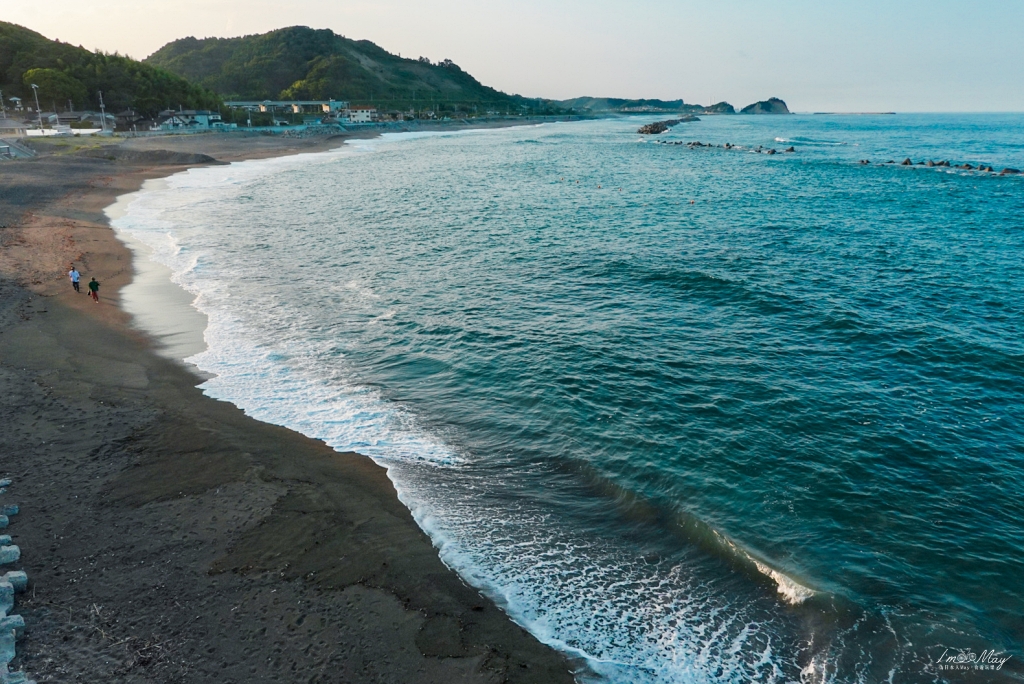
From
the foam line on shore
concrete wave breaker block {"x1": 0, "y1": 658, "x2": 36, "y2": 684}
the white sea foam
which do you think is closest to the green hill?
the foam line on shore

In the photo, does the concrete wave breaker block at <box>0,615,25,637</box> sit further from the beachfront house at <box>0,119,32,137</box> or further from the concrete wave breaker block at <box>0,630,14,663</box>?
the beachfront house at <box>0,119,32,137</box>

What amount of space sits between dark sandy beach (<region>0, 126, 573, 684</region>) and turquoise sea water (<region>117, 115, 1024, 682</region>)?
1.12 meters

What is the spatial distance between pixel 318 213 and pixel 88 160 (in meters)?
44.3

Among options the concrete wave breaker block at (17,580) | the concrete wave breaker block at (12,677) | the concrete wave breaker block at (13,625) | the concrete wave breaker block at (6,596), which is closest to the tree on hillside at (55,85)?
the concrete wave breaker block at (17,580)

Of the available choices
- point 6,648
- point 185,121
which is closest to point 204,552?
point 6,648

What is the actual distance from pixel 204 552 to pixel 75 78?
168530 mm

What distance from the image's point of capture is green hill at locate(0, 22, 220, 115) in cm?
13238

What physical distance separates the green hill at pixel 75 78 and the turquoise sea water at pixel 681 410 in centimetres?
12376

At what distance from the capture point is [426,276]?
3503 centimetres

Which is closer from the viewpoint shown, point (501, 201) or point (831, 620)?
point (831, 620)

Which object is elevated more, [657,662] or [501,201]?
[501,201]

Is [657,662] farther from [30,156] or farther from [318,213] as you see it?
[30,156]

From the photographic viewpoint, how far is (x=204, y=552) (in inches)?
506

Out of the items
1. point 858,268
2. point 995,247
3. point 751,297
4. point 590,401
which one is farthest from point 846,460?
point 995,247
